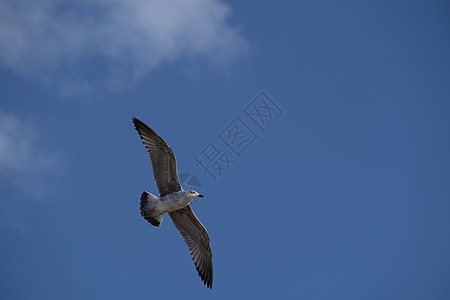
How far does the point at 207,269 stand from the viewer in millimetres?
14422

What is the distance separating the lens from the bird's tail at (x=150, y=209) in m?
13.5

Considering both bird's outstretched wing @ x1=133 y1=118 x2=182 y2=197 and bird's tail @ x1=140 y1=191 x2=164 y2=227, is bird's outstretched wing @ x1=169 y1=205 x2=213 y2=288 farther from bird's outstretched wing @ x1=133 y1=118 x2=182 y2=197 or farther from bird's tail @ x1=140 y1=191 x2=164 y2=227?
bird's outstretched wing @ x1=133 y1=118 x2=182 y2=197

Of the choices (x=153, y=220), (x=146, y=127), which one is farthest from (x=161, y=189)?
(x=146, y=127)

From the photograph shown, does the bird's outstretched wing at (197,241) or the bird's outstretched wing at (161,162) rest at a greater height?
the bird's outstretched wing at (161,162)

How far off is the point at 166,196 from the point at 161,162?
94 cm

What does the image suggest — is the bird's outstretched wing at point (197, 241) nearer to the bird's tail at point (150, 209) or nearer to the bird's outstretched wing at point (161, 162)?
the bird's tail at point (150, 209)

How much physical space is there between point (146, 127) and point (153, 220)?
262cm

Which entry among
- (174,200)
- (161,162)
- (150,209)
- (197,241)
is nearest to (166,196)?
(174,200)

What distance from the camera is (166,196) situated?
13273 mm

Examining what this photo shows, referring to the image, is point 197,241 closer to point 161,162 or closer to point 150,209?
point 150,209

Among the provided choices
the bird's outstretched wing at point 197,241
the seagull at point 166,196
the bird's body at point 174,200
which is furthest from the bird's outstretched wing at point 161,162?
the bird's outstretched wing at point 197,241

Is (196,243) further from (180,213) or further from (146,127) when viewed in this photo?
(146,127)

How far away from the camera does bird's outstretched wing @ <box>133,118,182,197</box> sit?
43.5 feet

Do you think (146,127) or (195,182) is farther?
(195,182)
